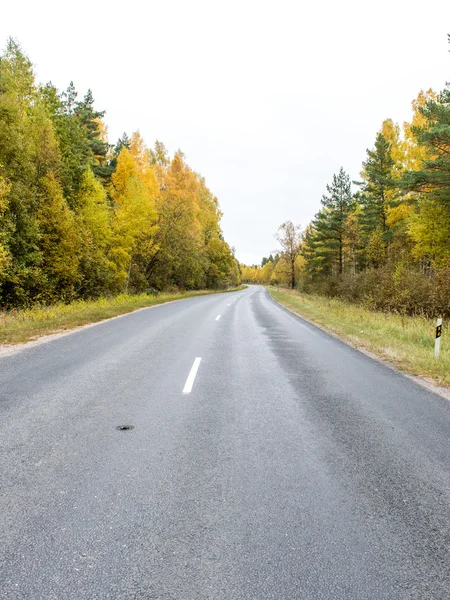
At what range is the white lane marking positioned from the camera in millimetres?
5566

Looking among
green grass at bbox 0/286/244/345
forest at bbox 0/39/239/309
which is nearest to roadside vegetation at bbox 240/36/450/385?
green grass at bbox 0/286/244/345

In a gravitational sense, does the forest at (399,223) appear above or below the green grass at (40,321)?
above

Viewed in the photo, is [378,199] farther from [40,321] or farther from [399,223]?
[40,321]

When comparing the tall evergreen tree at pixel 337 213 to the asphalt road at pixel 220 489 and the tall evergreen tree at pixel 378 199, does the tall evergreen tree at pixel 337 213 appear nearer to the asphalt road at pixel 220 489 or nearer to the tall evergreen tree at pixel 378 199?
the tall evergreen tree at pixel 378 199

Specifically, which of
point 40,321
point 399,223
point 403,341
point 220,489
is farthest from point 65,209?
point 399,223

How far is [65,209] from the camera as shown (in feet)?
59.3

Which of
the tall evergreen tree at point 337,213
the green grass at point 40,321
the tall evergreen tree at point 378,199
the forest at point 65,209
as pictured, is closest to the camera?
the green grass at point 40,321

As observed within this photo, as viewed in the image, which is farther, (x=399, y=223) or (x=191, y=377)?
(x=399, y=223)

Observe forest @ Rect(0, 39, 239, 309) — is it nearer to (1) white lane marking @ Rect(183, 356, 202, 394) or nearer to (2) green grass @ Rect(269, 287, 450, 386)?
(1) white lane marking @ Rect(183, 356, 202, 394)

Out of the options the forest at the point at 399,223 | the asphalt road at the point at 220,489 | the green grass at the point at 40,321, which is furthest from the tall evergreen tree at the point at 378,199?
the asphalt road at the point at 220,489

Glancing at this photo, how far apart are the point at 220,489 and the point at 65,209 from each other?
18441mm

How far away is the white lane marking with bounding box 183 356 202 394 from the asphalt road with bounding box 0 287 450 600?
5 cm

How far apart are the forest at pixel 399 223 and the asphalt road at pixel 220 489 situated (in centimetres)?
1170

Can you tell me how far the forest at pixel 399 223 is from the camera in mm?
15781
